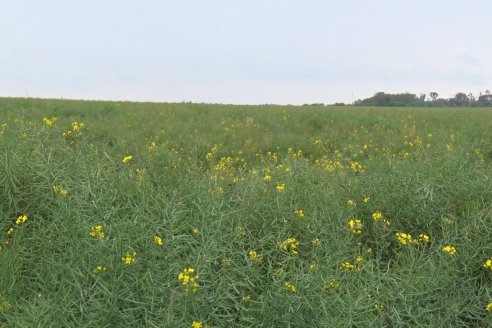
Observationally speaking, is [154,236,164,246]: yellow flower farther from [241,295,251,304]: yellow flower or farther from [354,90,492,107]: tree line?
[354,90,492,107]: tree line

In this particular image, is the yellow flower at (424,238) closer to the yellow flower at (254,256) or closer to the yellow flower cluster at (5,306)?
the yellow flower at (254,256)

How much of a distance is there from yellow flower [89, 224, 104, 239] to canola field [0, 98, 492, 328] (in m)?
0.01

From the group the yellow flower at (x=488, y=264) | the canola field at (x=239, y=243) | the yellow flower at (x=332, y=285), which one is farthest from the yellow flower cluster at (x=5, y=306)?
the yellow flower at (x=488, y=264)

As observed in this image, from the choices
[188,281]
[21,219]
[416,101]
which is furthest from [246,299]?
[416,101]

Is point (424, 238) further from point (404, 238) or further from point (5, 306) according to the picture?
point (5, 306)

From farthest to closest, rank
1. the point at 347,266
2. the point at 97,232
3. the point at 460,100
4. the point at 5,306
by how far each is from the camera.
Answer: the point at 460,100, the point at 347,266, the point at 97,232, the point at 5,306

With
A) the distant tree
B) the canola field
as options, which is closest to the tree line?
the distant tree

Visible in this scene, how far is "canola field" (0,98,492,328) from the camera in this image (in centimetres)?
254

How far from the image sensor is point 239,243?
3.06m

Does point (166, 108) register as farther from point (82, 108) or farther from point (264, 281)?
point (264, 281)

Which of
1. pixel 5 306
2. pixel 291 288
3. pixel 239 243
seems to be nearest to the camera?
pixel 5 306

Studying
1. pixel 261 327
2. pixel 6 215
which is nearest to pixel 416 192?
pixel 261 327

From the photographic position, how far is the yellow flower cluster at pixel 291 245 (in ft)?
10.2

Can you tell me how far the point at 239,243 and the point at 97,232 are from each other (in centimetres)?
95
